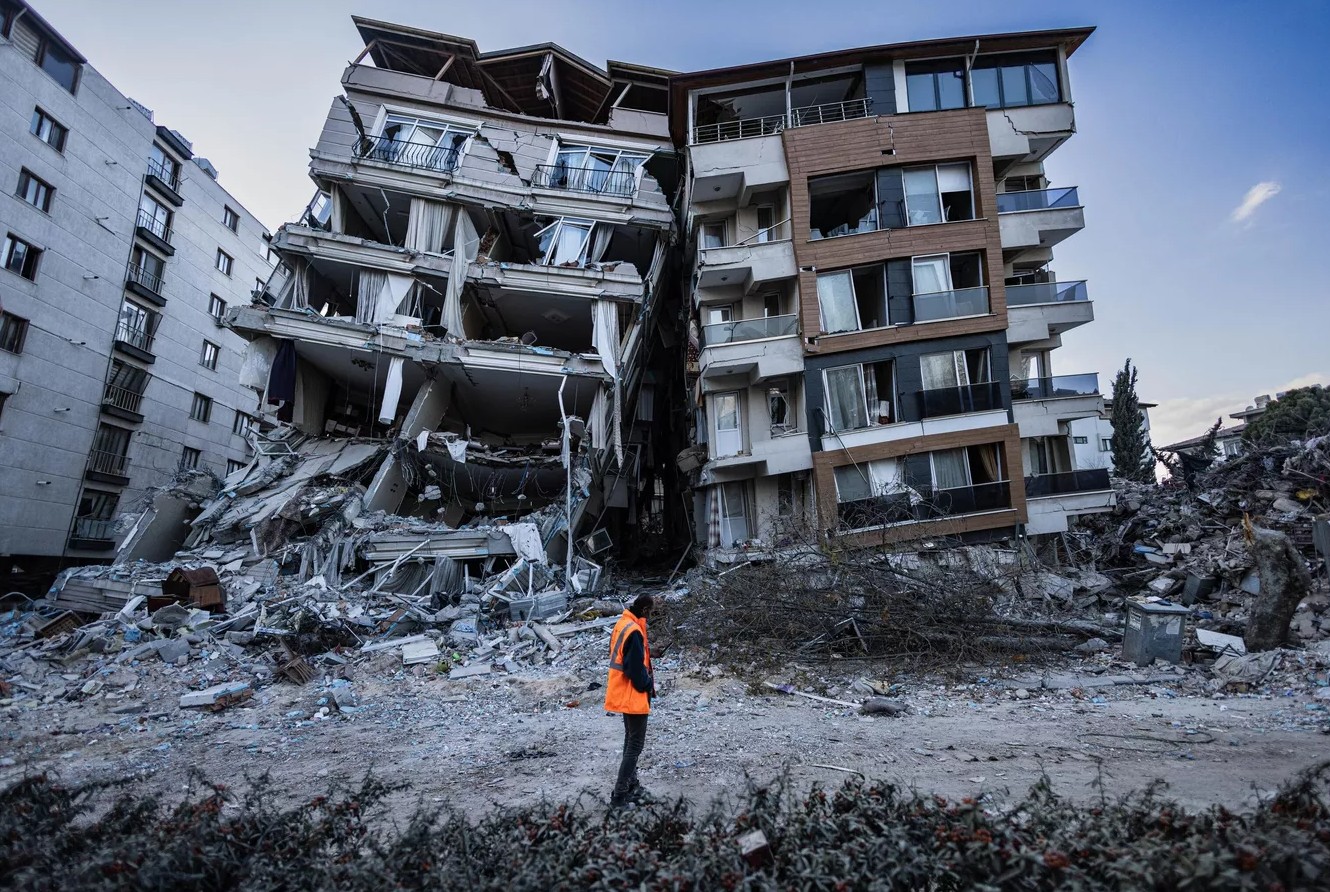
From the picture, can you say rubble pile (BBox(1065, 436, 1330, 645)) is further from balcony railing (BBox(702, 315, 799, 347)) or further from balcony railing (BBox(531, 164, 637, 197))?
balcony railing (BBox(531, 164, 637, 197))

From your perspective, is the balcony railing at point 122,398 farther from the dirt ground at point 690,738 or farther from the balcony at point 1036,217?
the balcony at point 1036,217

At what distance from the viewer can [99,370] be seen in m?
22.6

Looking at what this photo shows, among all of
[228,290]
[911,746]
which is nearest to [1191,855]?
[911,746]

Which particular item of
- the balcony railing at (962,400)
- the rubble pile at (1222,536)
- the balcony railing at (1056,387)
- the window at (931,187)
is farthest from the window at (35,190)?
the rubble pile at (1222,536)

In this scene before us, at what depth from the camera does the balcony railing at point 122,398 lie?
75.6 feet

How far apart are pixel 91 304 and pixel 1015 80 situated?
31145 mm

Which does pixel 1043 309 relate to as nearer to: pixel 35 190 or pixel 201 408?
pixel 35 190

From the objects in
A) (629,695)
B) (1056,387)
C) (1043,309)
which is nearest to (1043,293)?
(1043,309)

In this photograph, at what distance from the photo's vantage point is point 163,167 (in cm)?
2619

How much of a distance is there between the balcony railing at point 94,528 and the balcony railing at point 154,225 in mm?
11203

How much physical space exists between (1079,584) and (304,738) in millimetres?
15079

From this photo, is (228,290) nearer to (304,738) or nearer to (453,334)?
(453,334)

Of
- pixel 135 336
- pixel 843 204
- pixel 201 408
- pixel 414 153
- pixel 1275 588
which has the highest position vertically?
pixel 414 153

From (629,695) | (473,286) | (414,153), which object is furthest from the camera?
(414,153)
